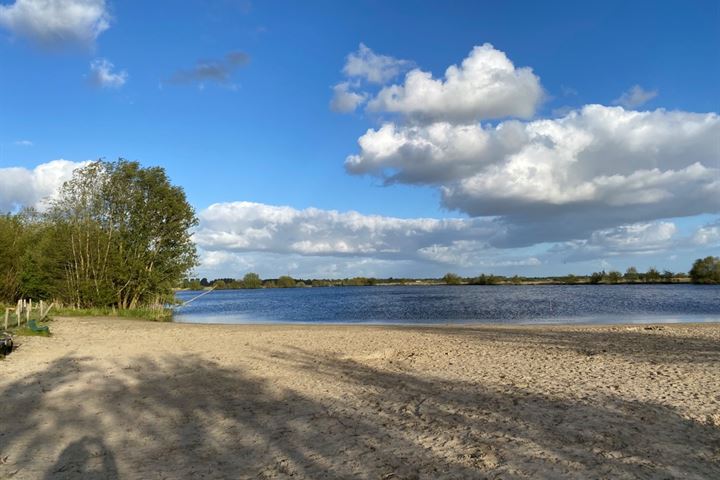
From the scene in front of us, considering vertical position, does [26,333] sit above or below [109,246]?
below

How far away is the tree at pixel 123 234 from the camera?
32875mm

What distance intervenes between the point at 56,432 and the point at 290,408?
3.35 m

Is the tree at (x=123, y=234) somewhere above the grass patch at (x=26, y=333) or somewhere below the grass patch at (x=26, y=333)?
above

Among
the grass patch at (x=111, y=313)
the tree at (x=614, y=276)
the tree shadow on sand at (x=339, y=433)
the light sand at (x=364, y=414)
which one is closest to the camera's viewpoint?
the tree shadow on sand at (x=339, y=433)

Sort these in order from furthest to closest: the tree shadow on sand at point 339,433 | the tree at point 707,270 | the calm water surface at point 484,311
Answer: the tree at point 707,270
the calm water surface at point 484,311
the tree shadow on sand at point 339,433

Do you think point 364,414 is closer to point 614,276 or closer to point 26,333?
point 26,333

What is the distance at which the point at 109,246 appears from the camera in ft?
108

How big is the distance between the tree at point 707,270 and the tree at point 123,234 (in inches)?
4436

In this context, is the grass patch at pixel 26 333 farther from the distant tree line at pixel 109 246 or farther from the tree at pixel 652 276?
the tree at pixel 652 276

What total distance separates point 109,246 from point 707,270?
4692 inches

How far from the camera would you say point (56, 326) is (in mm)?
21578

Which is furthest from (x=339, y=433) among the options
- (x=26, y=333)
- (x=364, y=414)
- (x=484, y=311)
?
(x=484, y=311)

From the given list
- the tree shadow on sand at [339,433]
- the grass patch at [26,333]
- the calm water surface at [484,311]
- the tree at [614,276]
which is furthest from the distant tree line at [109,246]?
the tree at [614,276]

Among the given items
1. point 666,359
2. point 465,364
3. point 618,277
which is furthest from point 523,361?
point 618,277
